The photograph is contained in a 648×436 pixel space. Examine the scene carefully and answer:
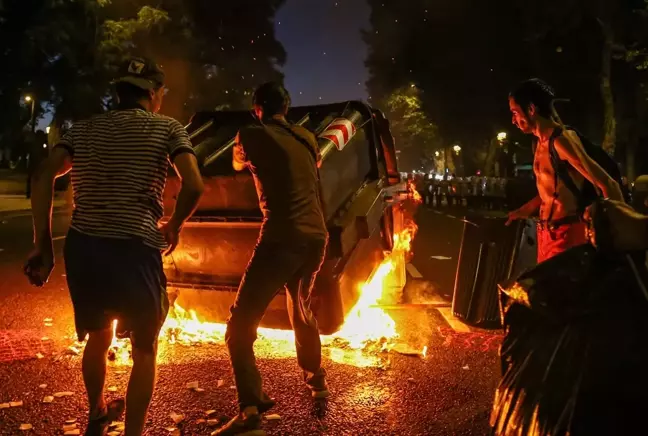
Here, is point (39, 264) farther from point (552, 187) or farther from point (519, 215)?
point (519, 215)

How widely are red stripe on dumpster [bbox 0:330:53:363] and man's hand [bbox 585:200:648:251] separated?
4.33 meters

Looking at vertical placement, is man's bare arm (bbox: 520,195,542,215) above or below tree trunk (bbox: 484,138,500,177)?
below

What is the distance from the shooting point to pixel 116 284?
290cm

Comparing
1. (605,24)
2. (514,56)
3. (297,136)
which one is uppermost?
(514,56)

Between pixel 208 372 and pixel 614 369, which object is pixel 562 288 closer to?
pixel 614 369

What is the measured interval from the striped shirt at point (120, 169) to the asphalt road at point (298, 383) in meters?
1.29

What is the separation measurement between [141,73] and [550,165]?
2.75 meters

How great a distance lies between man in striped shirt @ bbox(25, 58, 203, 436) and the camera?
9.60ft

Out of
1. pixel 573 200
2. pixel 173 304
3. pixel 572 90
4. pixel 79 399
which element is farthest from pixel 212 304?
pixel 572 90

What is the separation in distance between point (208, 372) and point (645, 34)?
933 inches

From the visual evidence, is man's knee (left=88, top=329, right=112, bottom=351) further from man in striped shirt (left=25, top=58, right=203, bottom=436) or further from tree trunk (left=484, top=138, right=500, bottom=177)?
tree trunk (left=484, top=138, right=500, bottom=177)

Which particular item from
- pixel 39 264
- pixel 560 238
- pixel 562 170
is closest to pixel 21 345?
pixel 39 264

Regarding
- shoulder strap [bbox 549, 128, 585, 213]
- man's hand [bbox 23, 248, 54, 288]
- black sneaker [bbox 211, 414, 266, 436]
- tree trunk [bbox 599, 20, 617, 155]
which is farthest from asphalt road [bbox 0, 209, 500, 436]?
tree trunk [bbox 599, 20, 617, 155]

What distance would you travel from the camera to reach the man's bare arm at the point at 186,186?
3020 mm
